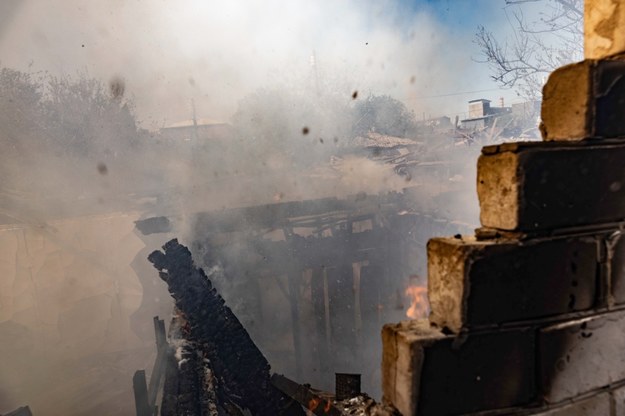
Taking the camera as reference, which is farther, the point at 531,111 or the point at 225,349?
the point at 531,111

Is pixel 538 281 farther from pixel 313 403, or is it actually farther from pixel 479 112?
pixel 479 112

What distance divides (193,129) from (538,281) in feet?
152

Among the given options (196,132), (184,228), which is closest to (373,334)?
(184,228)

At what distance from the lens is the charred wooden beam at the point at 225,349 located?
6.39 meters

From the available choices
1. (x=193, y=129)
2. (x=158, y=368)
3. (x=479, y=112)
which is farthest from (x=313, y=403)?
(x=193, y=129)

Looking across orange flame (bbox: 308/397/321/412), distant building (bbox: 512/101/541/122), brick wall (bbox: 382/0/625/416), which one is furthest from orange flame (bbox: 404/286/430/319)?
brick wall (bbox: 382/0/625/416)

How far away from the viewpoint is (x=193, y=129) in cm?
4453

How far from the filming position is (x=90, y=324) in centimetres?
1446

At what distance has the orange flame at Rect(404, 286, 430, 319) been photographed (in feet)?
44.9

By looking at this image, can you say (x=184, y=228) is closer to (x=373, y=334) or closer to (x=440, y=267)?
(x=373, y=334)

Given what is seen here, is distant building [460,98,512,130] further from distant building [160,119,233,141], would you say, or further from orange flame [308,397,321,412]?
orange flame [308,397,321,412]

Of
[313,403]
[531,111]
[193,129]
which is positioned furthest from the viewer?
[193,129]

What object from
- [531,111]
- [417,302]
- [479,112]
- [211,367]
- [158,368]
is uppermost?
[479,112]

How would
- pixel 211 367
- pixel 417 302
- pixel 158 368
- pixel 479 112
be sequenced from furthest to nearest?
1. pixel 479 112
2. pixel 417 302
3. pixel 158 368
4. pixel 211 367
